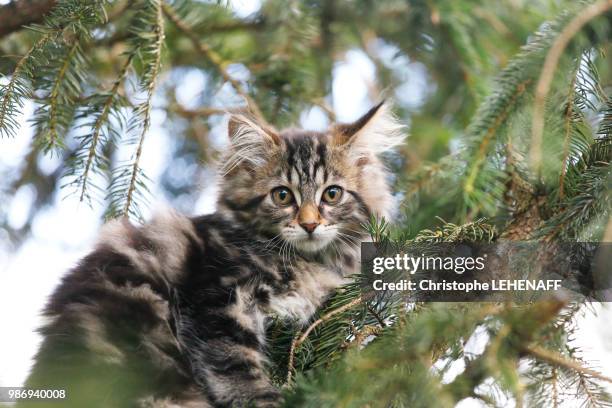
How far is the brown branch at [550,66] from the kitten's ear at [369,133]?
0.78 metres

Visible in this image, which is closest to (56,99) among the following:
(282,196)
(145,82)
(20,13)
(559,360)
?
(145,82)

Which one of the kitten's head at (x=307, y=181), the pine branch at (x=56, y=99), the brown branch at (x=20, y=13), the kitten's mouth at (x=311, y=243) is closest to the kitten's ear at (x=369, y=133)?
the kitten's head at (x=307, y=181)

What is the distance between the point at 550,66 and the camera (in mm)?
2137

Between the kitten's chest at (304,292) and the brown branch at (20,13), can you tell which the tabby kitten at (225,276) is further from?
the brown branch at (20,13)

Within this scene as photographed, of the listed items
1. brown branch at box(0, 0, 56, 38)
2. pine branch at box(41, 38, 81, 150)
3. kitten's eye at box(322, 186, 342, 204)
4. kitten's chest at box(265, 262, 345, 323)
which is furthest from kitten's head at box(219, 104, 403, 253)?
brown branch at box(0, 0, 56, 38)

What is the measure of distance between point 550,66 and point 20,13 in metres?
1.96

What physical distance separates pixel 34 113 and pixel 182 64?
1.42 metres

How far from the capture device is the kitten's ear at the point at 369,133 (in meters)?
2.78

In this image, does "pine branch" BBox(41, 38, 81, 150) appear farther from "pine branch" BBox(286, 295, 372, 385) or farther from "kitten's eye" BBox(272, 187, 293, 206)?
"pine branch" BBox(286, 295, 372, 385)

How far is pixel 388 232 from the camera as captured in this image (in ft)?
6.50

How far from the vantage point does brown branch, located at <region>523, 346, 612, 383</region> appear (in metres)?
1.50

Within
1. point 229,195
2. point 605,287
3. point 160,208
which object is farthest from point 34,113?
point 605,287

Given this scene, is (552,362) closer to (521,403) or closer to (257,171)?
(521,403)

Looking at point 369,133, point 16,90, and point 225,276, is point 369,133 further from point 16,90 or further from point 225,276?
point 16,90
